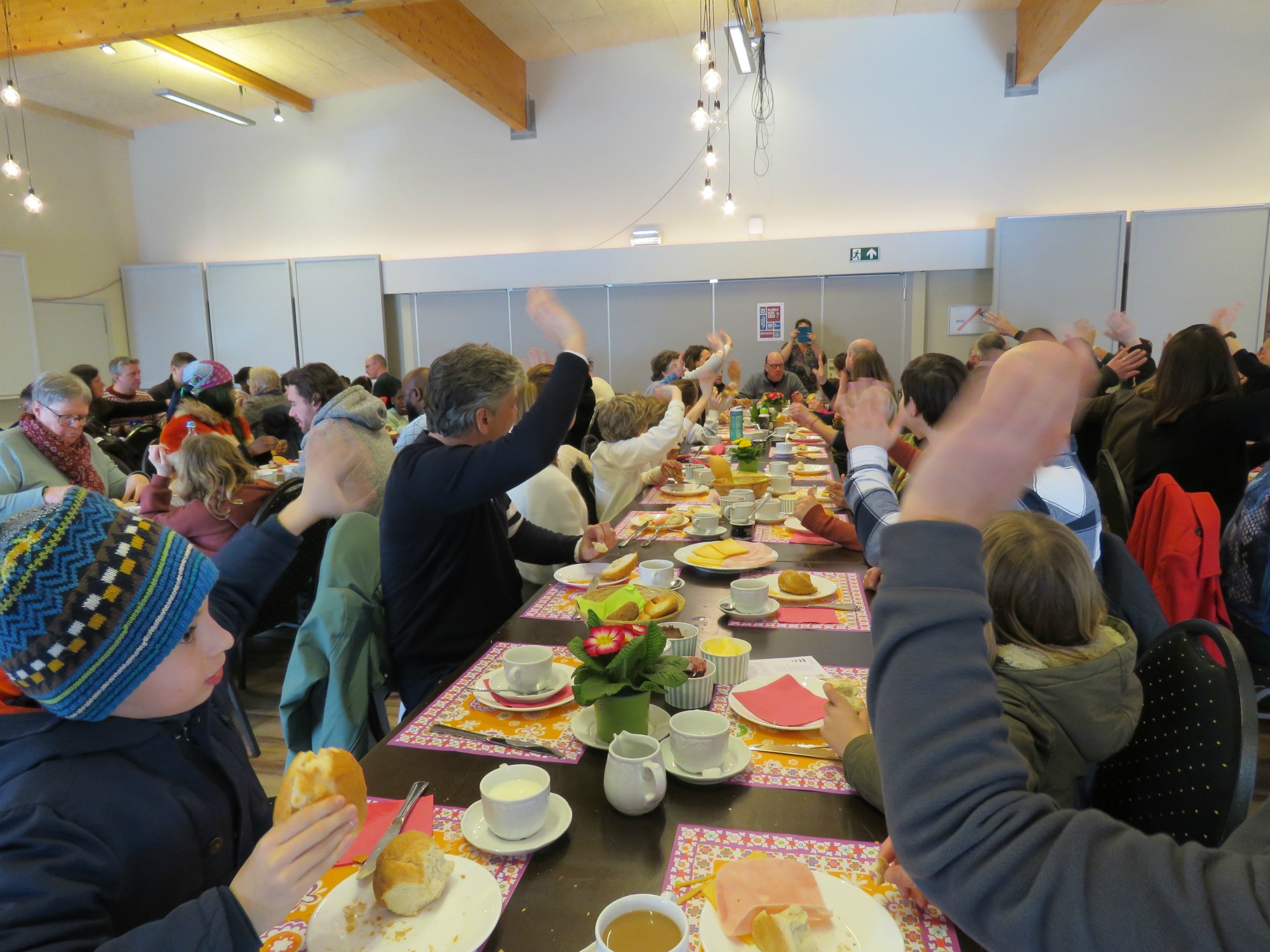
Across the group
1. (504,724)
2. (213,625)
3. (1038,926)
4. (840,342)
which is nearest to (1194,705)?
(1038,926)

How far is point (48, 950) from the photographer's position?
708 millimetres

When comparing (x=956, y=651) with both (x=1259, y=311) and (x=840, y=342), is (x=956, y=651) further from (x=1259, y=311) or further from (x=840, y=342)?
(x=1259, y=311)

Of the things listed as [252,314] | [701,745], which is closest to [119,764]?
[701,745]

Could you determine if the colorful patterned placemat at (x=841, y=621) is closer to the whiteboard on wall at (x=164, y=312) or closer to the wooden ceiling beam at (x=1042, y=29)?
the wooden ceiling beam at (x=1042, y=29)

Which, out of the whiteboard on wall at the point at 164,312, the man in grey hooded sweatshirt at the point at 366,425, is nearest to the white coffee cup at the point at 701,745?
the man in grey hooded sweatshirt at the point at 366,425

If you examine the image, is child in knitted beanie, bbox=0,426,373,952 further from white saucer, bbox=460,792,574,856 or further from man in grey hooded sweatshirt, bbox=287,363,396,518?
man in grey hooded sweatshirt, bbox=287,363,396,518

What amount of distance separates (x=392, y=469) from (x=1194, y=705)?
5.79 feet

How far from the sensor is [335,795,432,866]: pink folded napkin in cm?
99

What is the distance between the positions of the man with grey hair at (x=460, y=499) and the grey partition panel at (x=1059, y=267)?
7.48 meters

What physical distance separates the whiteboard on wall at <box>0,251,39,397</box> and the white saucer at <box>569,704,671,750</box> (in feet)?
34.4

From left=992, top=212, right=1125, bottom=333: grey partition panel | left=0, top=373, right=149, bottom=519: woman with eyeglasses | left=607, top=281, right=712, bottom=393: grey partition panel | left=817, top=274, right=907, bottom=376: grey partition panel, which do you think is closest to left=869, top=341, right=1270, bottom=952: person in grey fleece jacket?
left=0, top=373, right=149, bottom=519: woman with eyeglasses

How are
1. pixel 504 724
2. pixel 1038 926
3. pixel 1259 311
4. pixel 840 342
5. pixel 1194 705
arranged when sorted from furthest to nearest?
1. pixel 840 342
2. pixel 1259 311
3. pixel 504 724
4. pixel 1194 705
5. pixel 1038 926

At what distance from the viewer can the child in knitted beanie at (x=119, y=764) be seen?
2.45 ft

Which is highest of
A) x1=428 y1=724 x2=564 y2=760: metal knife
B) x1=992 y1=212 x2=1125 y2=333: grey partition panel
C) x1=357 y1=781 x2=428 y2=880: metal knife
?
x1=992 y1=212 x2=1125 y2=333: grey partition panel
